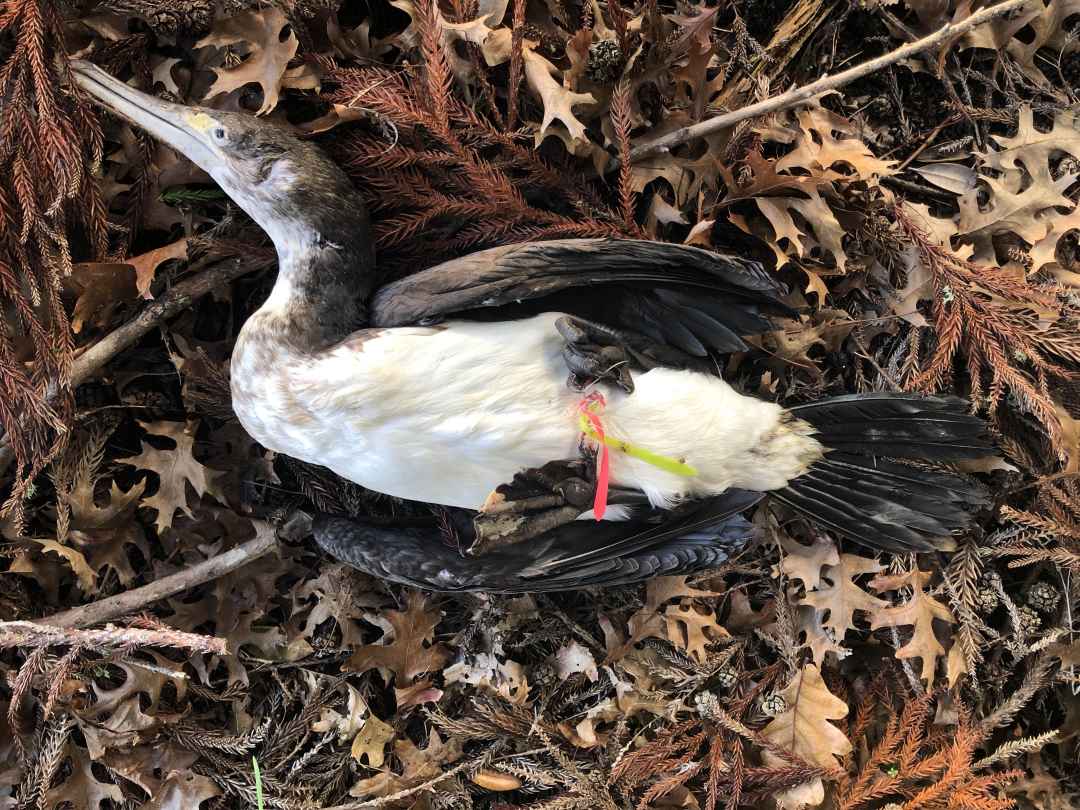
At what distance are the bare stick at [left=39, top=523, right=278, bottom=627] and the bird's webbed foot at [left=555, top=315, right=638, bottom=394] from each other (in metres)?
1.16

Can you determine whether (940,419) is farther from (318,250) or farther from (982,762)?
(318,250)

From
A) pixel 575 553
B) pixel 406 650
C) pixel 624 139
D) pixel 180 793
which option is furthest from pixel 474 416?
pixel 180 793

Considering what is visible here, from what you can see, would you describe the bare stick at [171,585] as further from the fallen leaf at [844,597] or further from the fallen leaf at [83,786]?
the fallen leaf at [844,597]

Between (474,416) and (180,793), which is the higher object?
(474,416)

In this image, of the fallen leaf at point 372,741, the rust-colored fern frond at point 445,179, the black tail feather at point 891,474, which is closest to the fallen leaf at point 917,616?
the black tail feather at point 891,474

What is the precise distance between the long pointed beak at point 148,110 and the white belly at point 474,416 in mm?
564

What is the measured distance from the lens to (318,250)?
1.86 metres

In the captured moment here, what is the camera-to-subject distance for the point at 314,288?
186 centimetres

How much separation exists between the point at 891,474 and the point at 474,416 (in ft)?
4.14

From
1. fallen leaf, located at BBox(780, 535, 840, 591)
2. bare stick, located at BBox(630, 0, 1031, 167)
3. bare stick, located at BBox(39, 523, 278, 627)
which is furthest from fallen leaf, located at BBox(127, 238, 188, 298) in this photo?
fallen leaf, located at BBox(780, 535, 840, 591)

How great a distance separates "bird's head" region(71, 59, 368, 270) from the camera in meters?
1.82

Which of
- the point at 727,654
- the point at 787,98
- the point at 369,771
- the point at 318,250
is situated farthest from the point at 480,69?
the point at 369,771

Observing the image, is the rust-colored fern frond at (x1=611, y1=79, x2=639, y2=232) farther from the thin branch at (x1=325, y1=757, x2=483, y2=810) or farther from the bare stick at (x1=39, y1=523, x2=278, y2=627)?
the thin branch at (x1=325, y1=757, x2=483, y2=810)

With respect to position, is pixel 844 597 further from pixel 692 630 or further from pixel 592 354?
pixel 592 354
